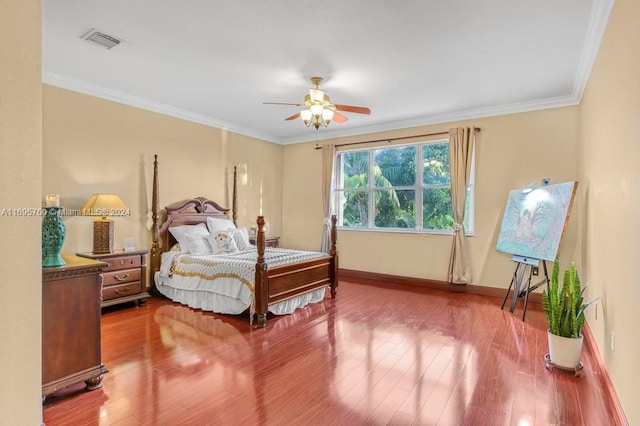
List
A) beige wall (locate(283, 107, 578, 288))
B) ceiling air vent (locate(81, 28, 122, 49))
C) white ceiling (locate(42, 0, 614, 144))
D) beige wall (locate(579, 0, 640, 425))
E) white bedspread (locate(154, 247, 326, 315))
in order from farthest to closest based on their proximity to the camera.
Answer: beige wall (locate(283, 107, 578, 288)) < white bedspread (locate(154, 247, 326, 315)) < ceiling air vent (locate(81, 28, 122, 49)) < white ceiling (locate(42, 0, 614, 144)) < beige wall (locate(579, 0, 640, 425))

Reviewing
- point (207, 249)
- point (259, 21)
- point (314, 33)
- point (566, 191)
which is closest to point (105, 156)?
point (207, 249)

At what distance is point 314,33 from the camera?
291cm

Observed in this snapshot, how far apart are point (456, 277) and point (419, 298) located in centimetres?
75

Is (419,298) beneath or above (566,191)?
beneath

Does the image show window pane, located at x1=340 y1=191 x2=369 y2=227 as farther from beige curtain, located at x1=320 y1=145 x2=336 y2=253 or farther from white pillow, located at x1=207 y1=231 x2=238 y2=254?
white pillow, located at x1=207 y1=231 x2=238 y2=254

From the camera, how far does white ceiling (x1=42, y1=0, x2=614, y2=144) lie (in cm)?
261

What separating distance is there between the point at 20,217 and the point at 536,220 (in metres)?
4.63

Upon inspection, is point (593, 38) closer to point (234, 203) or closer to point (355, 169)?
point (355, 169)

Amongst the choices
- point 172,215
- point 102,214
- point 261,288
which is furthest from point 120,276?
point 261,288

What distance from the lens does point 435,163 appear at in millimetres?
5621

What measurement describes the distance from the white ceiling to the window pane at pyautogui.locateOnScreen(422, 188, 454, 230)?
1.32 m

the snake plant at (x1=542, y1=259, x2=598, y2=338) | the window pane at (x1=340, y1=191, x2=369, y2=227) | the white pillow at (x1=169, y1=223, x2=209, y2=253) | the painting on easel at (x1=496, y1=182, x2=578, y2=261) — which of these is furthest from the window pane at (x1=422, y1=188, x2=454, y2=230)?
the white pillow at (x1=169, y1=223, x2=209, y2=253)

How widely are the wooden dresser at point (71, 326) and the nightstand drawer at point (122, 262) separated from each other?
1824 millimetres

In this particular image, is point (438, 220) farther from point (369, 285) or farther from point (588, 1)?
point (588, 1)
